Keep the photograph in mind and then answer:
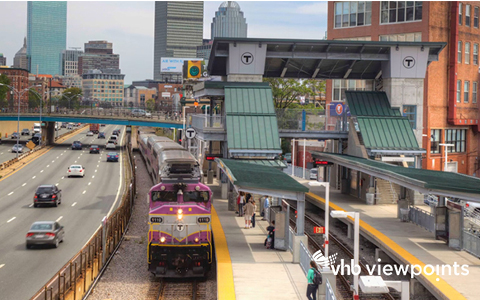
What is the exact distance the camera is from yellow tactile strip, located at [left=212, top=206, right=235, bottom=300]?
20688 millimetres

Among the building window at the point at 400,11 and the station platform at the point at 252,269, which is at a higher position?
the building window at the point at 400,11

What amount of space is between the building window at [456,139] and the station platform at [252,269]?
3531 cm

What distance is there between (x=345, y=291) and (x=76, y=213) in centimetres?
2665

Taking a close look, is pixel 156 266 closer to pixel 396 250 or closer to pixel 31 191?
pixel 396 250

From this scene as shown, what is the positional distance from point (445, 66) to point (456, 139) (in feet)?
27.7

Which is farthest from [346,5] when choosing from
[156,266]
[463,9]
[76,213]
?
[156,266]

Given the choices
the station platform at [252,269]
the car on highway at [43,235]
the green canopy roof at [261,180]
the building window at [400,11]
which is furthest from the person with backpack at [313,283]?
the building window at [400,11]

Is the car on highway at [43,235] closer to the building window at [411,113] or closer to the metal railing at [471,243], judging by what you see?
the metal railing at [471,243]

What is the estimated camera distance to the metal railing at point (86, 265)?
20.0 metres

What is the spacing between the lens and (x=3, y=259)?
29734mm

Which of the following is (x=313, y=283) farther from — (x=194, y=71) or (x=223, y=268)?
(x=194, y=71)

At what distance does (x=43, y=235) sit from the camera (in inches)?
1265

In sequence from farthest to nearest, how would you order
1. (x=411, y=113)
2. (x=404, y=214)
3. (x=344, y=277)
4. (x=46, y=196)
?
(x=46, y=196) → (x=411, y=113) → (x=404, y=214) → (x=344, y=277)

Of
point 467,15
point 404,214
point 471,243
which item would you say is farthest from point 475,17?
point 471,243
